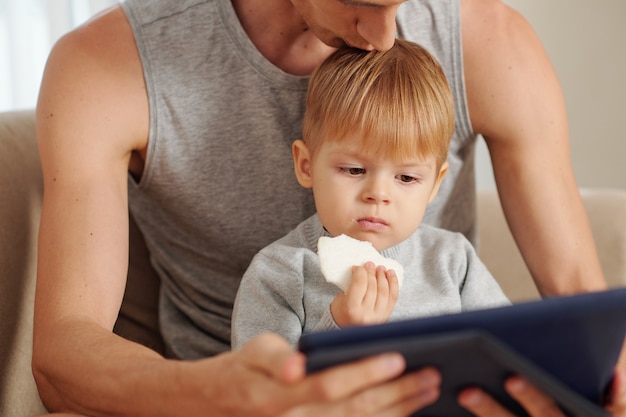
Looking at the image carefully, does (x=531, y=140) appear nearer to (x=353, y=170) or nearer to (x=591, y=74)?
(x=353, y=170)

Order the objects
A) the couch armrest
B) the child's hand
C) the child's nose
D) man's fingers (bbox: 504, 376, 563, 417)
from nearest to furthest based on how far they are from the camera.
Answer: man's fingers (bbox: 504, 376, 563, 417) < the child's hand < the child's nose < the couch armrest

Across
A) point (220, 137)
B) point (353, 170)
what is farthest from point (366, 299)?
point (220, 137)

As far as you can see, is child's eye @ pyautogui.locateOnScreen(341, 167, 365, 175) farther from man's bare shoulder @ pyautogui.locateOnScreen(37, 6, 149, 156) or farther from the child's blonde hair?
man's bare shoulder @ pyautogui.locateOnScreen(37, 6, 149, 156)

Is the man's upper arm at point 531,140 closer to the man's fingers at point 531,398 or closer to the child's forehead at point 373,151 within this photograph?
the child's forehead at point 373,151

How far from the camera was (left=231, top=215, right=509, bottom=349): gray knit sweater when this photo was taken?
128 centimetres

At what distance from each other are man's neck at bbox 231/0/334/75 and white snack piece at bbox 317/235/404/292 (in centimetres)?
42

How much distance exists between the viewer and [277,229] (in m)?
1.59

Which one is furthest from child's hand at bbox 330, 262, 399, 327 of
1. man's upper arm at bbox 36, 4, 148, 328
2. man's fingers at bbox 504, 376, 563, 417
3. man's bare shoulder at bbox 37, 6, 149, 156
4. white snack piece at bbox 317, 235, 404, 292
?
man's bare shoulder at bbox 37, 6, 149, 156

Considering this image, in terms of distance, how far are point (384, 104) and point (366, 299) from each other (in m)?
0.29

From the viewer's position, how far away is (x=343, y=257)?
120 cm

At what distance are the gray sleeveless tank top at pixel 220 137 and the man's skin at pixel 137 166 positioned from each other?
0.11 ft

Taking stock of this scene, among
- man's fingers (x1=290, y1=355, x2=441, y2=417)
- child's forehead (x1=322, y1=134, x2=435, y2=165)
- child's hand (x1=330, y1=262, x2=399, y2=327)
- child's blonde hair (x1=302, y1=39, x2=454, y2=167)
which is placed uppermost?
child's blonde hair (x1=302, y1=39, x2=454, y2=167)

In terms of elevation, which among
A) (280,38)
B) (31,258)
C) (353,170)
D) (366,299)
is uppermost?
(280,38)

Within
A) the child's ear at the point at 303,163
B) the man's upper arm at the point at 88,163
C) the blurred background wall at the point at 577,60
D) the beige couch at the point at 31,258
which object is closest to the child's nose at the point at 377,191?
the child's ear at the point at 303,163
